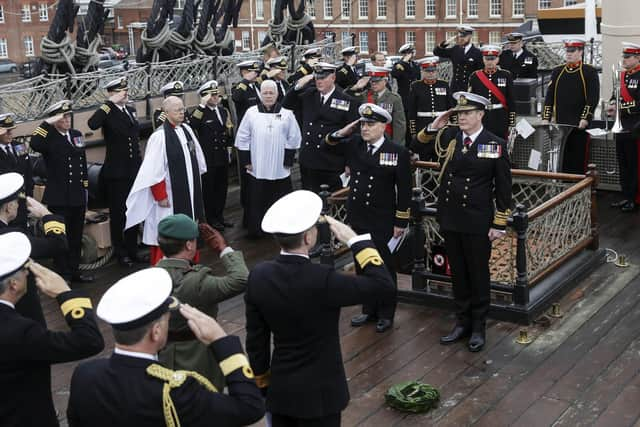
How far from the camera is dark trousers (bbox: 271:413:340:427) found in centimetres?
445

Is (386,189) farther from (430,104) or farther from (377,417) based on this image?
(430,104)

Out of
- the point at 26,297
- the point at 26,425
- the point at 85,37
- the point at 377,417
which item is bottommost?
the point at 377,417

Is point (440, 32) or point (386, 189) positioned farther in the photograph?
point (440, 32)

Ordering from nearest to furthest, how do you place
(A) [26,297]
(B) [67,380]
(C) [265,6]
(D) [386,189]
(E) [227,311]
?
(A) [26,297] < (B) [67,380] < (D) [386,189] < (E) [227,311] < (C) [265,6]

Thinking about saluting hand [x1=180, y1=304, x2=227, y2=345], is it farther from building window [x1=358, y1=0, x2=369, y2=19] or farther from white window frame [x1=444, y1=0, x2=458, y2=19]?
building window [x1=358, y1=0, x2=369, y2=19]

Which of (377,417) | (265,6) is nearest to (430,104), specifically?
(377,417)

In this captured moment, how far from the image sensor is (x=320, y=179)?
9844mm

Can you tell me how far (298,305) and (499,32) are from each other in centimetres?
5689

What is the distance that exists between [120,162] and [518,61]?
7.73 meters

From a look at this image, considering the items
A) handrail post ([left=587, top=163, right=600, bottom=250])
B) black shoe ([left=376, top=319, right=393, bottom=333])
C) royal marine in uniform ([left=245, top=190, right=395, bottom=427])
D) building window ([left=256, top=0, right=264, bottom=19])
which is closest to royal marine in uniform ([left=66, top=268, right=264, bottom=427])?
royal marine in uniform ([left=245, top=190, right=395, bottom=427])

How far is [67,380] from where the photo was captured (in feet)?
22.1

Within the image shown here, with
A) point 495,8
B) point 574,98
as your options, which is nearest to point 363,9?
point 495,8

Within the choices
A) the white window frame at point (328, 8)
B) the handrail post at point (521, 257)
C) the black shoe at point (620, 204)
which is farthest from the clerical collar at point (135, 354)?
the white window frame at point (328, 8)

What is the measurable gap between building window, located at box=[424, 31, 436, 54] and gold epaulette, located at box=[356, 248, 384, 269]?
5886 cm
